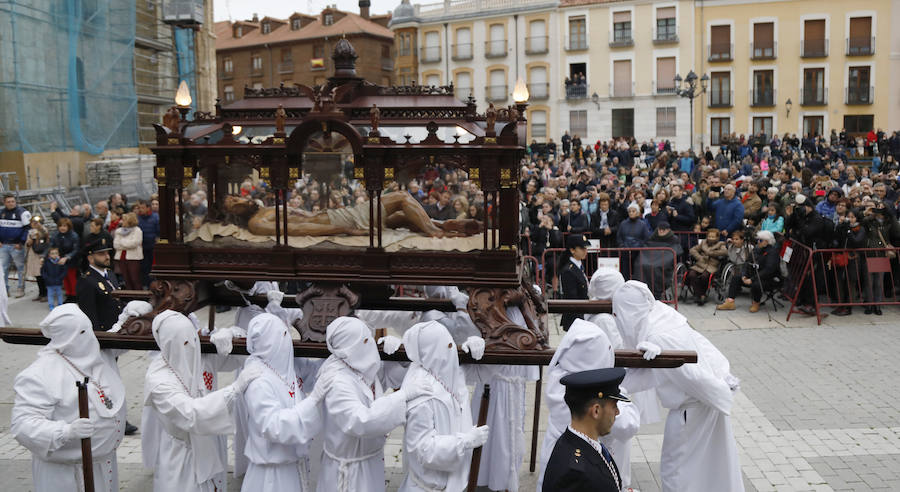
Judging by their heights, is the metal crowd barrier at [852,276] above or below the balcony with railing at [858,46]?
below

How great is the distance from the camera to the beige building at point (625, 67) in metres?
45.2

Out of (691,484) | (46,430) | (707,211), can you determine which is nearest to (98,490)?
(46,430)

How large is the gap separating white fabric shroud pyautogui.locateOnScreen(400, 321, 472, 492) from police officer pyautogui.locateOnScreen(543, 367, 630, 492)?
1.28 meters

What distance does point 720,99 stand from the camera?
45438mm

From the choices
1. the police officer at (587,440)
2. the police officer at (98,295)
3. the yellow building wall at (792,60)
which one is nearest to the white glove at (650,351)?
the police officer at (587,440)

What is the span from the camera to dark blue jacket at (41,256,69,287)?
14.9 meters

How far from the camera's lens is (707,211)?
15914mm

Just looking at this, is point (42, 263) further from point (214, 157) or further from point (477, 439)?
point (477, 439)

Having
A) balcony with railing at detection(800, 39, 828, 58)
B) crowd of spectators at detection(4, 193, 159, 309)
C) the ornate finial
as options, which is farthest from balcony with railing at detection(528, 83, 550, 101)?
the ornate finial

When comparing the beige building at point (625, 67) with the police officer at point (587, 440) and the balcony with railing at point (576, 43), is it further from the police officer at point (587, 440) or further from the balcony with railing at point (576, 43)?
the police officer at point (587, 440)

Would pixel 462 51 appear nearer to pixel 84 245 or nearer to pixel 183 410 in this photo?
pixel 84 245

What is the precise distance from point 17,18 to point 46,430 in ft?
65.5

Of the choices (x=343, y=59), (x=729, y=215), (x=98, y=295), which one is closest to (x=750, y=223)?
(x=729, y=215)

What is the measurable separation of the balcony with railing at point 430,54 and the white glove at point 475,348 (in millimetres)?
45358
